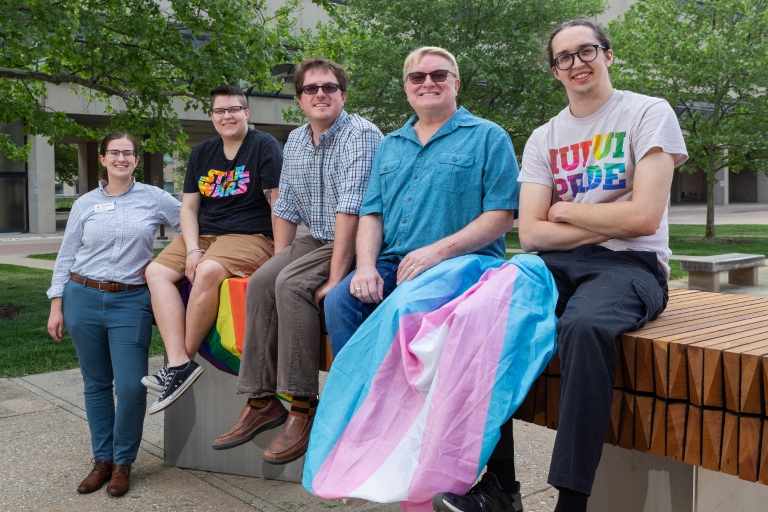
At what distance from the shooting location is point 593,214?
300 centimetres

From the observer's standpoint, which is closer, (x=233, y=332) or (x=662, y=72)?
(x=233, y=332)

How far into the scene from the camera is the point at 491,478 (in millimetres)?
2764

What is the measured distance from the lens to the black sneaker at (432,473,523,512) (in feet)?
8.14

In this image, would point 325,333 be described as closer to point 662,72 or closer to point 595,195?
point 595,195

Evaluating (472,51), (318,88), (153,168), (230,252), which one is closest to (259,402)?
(230,252)

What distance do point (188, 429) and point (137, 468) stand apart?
38 centimetres

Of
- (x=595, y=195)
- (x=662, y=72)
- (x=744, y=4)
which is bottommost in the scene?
(x=595, y=195)

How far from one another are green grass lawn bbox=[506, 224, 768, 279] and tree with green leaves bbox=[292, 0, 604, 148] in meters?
3.62

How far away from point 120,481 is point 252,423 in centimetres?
107

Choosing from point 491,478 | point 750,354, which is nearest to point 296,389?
point 491,478

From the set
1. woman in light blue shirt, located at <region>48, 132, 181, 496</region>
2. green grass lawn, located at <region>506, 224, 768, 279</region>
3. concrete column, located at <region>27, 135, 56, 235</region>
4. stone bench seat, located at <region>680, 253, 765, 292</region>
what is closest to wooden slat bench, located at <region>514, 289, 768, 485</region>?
woman in light blue shirt, located at <region>48, 132, 181, 496</region>

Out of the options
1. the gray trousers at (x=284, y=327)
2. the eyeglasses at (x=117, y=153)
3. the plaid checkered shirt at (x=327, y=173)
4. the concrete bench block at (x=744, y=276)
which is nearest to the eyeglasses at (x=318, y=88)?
the plaid checkered shirt at (x=327, y=173)

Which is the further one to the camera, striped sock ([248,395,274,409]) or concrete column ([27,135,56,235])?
concrete column ([27,135,56,235])

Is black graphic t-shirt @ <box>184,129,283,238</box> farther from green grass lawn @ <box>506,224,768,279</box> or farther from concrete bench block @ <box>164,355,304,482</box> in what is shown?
green grass lawn @ <box>506,224,768,279</box>
